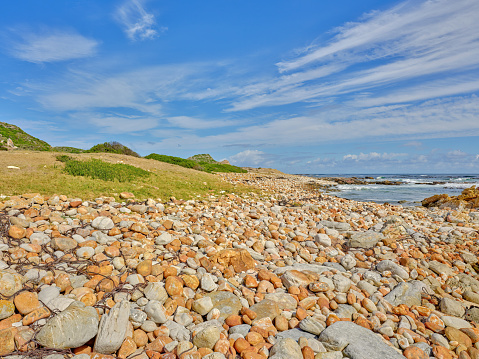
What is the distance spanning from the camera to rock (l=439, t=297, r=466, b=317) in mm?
4871

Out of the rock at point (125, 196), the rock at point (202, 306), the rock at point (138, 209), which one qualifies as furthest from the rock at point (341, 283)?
the rock at point (125, 196)

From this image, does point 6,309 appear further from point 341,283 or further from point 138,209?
point 341,283

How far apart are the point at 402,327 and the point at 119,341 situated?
444cm

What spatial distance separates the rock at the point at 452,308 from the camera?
16.0 ft

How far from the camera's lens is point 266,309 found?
4.25 m

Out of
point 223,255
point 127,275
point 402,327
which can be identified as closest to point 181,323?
point 127,275

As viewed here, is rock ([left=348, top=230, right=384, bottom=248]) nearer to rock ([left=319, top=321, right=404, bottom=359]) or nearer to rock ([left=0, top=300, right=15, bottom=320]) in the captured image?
rock ([left=319, top=321, right=404, bottom=359])

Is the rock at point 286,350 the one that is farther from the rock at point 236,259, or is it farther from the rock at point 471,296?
the rock at point 471,296

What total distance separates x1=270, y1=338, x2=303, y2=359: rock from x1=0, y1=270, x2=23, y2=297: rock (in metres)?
4.00

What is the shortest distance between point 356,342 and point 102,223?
6.15 metres

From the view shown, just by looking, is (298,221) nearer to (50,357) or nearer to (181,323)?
(181,323)

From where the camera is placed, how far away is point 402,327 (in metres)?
4.27

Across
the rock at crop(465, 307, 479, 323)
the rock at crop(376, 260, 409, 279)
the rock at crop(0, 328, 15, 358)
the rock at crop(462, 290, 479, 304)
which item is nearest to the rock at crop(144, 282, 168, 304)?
the rock at crop(0, 328, 15, 358)

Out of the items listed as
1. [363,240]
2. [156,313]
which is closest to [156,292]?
[156,313]
